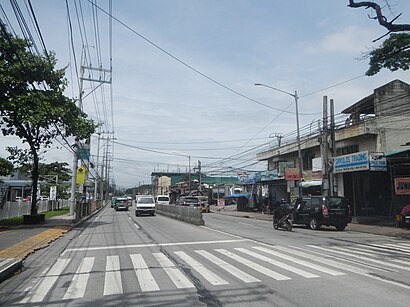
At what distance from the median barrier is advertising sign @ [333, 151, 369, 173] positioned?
959 cm

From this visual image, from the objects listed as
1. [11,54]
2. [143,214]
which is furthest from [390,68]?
[143,214]

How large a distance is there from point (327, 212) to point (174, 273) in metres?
14.2

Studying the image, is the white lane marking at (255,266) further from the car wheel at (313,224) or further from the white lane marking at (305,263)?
the car wheel at (313,224)

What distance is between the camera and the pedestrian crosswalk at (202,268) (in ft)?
25.3

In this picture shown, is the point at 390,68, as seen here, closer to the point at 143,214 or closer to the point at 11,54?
the point at 11,54

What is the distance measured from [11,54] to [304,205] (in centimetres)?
1816

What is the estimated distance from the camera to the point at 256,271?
29.7 feet

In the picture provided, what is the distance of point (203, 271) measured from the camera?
914cm

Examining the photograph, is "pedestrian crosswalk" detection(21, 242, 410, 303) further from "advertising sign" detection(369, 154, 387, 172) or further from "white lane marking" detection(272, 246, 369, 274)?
"advertising sign" detection(369, 154, 387, 172)

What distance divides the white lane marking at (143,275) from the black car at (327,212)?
12.7 meters

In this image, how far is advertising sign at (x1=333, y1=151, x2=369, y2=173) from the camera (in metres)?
24.1

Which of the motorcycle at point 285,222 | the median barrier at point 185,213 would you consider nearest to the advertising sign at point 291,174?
the median barrier at point 185,213

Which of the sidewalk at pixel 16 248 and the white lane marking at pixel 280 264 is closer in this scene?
the white lane marking at pixel 280 264

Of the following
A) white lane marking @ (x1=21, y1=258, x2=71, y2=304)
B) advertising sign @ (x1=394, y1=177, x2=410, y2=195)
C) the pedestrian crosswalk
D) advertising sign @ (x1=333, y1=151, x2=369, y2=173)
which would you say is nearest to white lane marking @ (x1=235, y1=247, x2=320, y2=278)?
the pedestrian crosswalk
